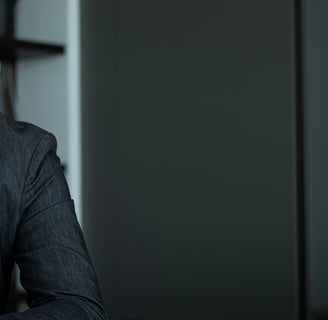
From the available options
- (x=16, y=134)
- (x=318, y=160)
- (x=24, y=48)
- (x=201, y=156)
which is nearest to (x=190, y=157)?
(x=201, y=156)

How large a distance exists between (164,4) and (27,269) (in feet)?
6.23

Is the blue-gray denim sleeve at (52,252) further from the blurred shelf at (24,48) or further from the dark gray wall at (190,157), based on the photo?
the blurred shelf at (24,48)

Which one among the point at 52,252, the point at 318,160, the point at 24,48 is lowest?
the point at 52,252

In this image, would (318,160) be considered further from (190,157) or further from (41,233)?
(41,233)

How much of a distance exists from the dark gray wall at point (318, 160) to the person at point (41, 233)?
4.52ft

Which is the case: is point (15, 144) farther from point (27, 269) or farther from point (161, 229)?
point (161, 229)

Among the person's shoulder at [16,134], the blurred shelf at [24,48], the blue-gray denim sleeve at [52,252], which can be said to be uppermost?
the blurred shelf at [24,48]

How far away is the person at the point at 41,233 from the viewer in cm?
90

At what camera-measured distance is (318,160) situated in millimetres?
2236

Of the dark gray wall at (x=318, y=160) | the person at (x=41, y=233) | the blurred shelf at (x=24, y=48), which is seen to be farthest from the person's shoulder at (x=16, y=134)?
the blurred shelf at (x=24, y=48)

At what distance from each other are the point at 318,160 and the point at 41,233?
1.47m

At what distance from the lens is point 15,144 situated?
1006mm

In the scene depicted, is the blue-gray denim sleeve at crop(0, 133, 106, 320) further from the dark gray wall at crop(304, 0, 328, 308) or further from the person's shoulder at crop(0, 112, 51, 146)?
the dark gray wall at crop(304, 0, 328, 308)

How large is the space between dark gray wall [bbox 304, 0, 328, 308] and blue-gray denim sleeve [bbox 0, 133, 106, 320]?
4.56ft
